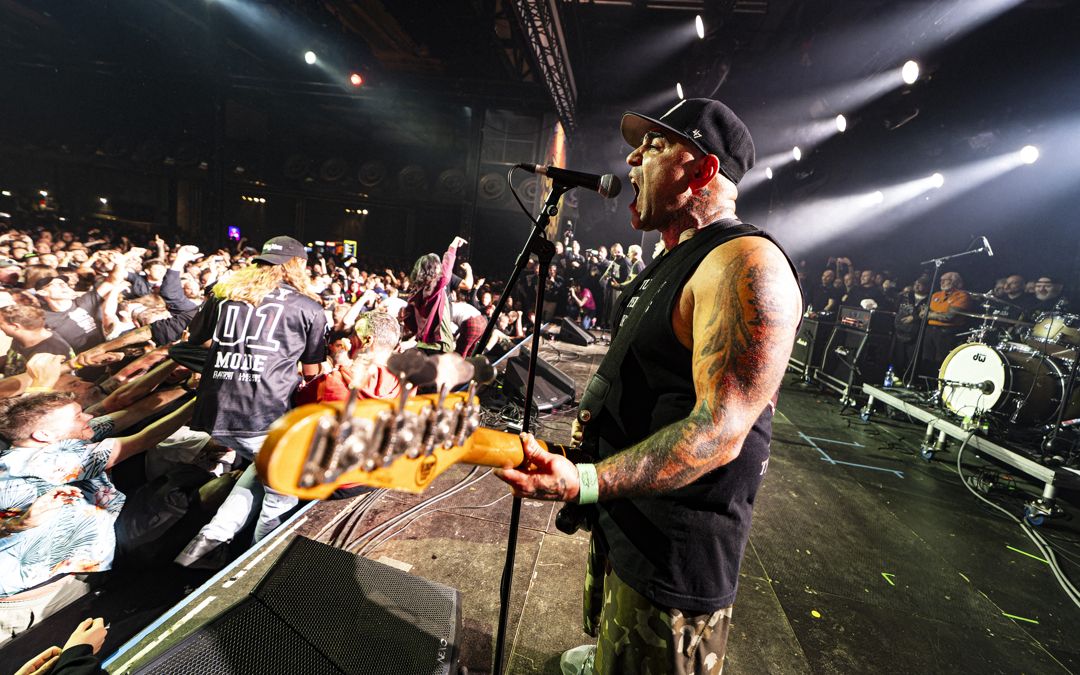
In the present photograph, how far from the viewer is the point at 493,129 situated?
14.1 meters

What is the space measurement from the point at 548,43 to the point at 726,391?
11.1m

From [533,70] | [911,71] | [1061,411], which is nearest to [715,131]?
[1061,411]

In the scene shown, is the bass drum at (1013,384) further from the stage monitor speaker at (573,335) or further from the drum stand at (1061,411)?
the stage monitor speaker at (573,335)

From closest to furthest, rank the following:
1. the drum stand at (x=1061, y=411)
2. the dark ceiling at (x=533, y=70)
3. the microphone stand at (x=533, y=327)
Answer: the microphone stand at (x=533, y=327) < the drum stand at (x=1061, y=411) < the dark ceiling at (x=533, y=70)

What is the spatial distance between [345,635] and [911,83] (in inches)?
492

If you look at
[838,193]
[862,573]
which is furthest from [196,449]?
[838,193]

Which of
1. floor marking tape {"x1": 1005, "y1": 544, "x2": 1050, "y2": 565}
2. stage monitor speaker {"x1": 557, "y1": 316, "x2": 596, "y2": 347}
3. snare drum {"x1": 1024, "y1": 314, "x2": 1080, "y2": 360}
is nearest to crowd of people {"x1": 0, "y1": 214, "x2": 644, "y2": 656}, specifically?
stage monitor speaker {"x1": 557, "y1": 316, "x2": 596, "y2": 347}

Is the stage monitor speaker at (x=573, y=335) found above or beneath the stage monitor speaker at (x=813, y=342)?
beneath

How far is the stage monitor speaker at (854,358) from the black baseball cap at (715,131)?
929 cm

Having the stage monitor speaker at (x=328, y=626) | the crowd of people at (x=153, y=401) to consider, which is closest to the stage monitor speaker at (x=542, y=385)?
the crowd of people at (x=153, y=401)

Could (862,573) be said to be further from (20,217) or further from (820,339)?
(20,217)

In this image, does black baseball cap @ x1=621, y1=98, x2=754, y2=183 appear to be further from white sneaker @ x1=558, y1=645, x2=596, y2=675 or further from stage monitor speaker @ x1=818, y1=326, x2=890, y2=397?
stage monitor speaker @ x1=818, y1=326, x2=890, y2=397

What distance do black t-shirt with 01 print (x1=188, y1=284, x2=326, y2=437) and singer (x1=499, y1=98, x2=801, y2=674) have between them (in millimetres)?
3225

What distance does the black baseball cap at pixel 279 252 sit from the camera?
12.2 ft
